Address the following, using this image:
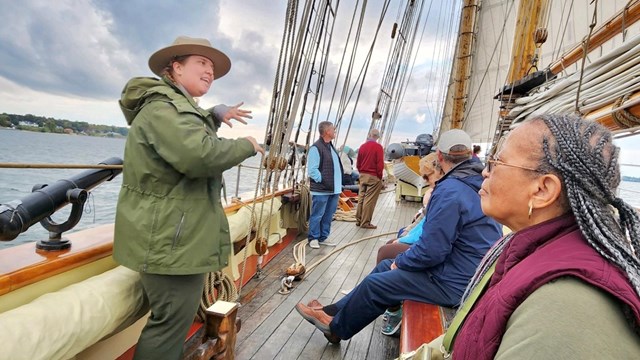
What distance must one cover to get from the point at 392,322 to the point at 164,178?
163cm

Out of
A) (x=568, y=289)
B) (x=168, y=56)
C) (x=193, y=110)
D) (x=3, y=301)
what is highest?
(x=168, y=56)

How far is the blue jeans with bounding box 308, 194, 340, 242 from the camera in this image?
417 centimetres

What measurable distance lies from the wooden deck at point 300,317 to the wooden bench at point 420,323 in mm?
450

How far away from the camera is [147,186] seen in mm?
1299

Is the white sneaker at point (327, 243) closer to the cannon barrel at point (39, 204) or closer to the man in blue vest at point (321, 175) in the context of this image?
the man in blue vest at point (321, 175)

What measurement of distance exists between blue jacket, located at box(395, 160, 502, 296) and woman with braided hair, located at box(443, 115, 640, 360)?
2.74ft

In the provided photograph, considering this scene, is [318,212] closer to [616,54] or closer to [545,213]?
[616,54]

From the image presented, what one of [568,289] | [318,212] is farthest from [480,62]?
[568,289]

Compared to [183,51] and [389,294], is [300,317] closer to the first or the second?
[389,294]

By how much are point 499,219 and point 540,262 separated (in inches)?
8.7

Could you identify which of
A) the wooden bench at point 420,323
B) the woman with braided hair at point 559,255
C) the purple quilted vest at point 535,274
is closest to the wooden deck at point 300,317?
the wooden bench at point 420,323

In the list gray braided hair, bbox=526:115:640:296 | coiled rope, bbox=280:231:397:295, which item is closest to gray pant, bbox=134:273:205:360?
gray braided hair, bbox=526:115:640:296

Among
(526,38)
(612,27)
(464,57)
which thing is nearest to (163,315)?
(612,27)

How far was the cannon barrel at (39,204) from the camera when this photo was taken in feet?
3.88
